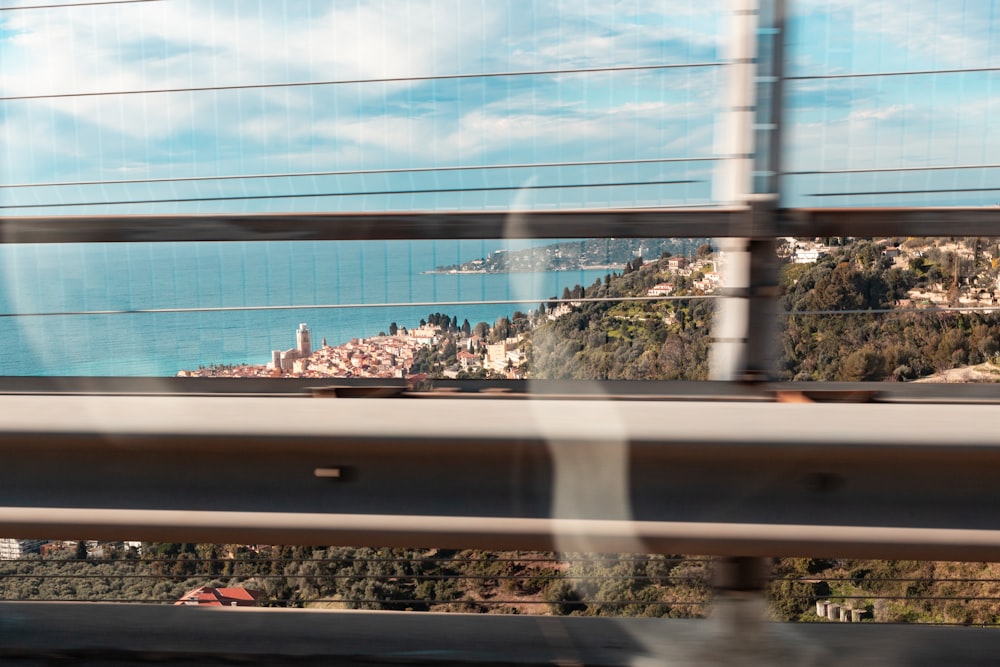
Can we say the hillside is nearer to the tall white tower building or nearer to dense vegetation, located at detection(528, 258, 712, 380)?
dense vegetation, located at detection(528, 258, 712, 380)

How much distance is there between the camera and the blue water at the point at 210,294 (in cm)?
273

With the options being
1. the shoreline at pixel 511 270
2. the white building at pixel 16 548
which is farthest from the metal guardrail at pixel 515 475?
the shoreline at pixel 511 270

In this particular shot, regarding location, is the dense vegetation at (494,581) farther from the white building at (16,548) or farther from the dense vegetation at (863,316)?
the dense vegetation at (863,316)

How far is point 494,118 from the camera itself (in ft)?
8.84

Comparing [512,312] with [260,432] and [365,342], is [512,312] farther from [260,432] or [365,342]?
[260,432]

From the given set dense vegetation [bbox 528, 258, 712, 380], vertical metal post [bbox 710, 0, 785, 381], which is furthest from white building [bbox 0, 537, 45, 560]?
vertical metal post [bbox 710, 0, 785, 381]

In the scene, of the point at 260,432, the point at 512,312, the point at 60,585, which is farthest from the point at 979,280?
the point at 60,585

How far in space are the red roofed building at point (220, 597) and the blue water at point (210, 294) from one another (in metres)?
0.68

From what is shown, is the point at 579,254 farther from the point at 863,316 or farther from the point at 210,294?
the point at 210,294

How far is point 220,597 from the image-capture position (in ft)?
9.27

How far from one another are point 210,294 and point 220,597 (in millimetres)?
903

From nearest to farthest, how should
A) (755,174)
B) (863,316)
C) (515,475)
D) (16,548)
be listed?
(515,475)
(755,174)
(863,316)
(16,548)

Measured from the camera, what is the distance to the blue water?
8.95 ft

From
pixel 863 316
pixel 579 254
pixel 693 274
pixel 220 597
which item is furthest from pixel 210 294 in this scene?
pixel 863 316
